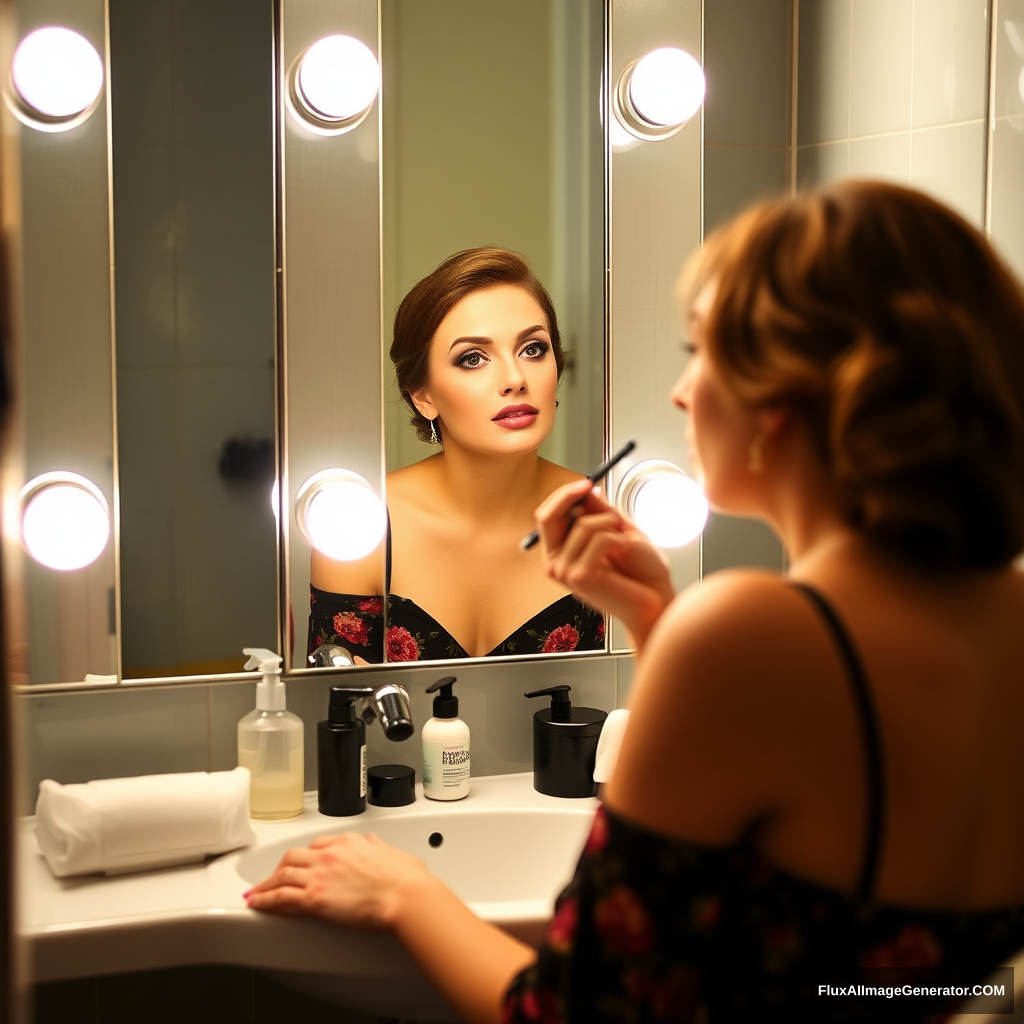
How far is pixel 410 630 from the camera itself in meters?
1.33

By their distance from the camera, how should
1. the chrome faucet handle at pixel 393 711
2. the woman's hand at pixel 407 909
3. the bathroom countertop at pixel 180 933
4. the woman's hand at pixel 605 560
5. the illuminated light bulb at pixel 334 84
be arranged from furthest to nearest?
the illuminated light bulb at pixel 334 84 → the chrome faucet handle at pixel 393 711 → the woman's hand at pixel 605 560 → the bathroom countertop at pixel 180 933 → the woman's hand at pixel 407 909

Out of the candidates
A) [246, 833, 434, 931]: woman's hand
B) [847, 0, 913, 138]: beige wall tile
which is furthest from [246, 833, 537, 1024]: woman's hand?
[847, 0, 913, 138]: beige wall tile

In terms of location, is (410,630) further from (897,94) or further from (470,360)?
(897,94)

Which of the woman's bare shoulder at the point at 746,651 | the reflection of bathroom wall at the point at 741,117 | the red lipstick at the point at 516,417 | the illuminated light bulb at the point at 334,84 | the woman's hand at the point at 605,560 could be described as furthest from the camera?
the reflection of bathroom wall at the point at 741,117

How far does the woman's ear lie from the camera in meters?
1.31

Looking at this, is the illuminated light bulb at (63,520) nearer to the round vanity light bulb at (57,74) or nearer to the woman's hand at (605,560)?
the round vanity light bulb at (57,74)

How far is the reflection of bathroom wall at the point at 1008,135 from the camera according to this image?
1.22 meters

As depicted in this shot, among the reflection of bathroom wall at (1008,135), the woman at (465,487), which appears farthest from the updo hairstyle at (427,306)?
the reflection of bathroom wall at (1008,135)

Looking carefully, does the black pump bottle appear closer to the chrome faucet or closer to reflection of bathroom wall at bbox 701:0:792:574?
the chrome faucet

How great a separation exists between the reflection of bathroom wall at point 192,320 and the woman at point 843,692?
0.69 m

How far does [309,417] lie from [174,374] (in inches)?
6.1

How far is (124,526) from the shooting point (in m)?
1.20

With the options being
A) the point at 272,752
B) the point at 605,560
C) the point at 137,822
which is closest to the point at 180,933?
the point at 137,822

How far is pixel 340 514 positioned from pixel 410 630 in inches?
6.6
